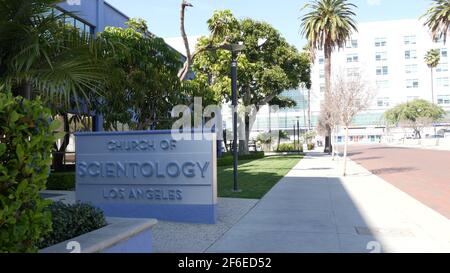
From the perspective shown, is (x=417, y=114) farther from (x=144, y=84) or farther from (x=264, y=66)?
(x=144, y=84)

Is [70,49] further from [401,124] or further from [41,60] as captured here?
[401,124]

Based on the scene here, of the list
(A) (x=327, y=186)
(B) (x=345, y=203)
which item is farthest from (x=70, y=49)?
(A) (x=327, y=186)

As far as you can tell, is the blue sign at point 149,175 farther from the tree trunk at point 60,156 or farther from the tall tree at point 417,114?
the tall tree at point 417,114

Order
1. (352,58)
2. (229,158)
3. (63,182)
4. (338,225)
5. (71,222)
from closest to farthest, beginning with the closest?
(71,222)
(338,225)
(63,182)
(229,158)
(352,58)

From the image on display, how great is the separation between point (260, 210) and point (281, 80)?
2308 centimetres

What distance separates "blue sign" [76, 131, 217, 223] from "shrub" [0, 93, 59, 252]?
16.5 feet

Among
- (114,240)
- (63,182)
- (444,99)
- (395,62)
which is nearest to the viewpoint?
(114,240)

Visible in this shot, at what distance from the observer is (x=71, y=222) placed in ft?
14.8

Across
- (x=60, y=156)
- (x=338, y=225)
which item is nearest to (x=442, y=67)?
(x=60, y=156)

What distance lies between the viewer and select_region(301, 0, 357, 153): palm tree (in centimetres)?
3659

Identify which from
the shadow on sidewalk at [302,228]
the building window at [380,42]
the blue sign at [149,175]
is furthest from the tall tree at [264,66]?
the building window at [380,42]

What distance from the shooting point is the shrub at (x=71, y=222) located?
422 centimetres

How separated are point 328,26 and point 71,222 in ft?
117

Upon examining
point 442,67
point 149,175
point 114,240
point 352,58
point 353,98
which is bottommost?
point 114,240
